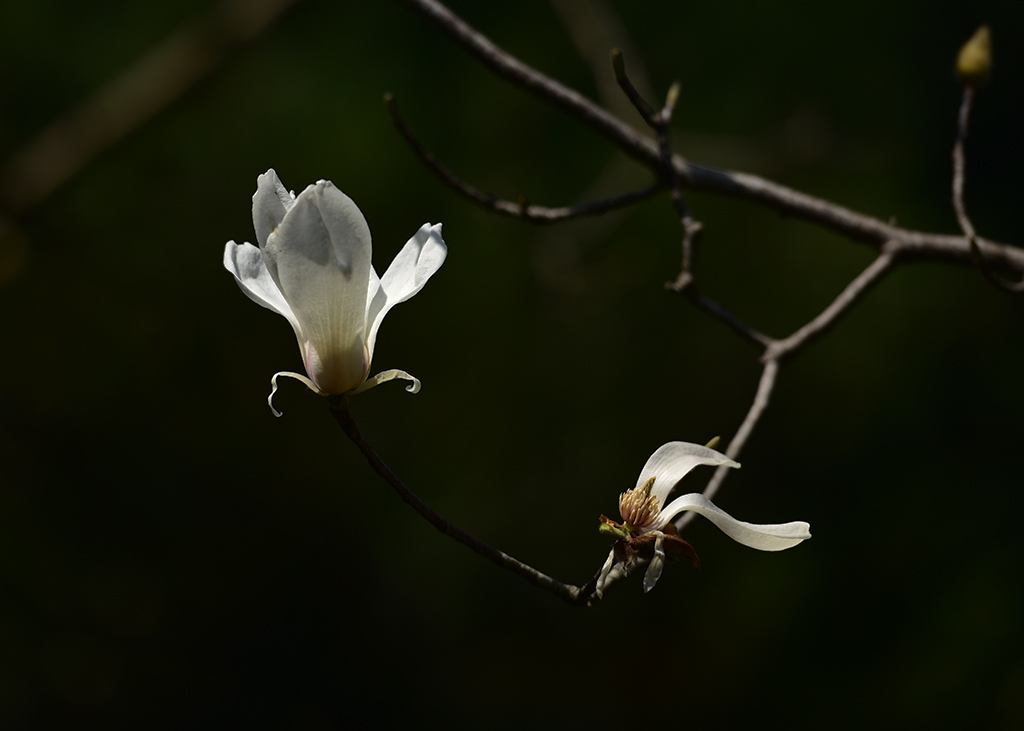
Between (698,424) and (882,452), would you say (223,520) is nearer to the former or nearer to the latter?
(698,424)

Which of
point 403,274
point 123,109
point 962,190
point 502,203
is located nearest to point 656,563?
point 403,274

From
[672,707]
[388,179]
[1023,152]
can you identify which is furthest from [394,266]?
[1023,152]

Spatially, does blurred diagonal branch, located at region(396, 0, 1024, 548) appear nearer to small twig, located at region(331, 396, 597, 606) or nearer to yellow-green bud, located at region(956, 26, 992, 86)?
yellow-green bud, located at region(956, 26, 992, 86)

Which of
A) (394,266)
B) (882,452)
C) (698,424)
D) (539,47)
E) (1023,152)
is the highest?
(1023,152)

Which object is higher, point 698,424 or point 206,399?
point 698,424

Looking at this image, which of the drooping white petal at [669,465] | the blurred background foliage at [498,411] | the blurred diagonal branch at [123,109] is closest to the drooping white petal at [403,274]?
the drooping white petal at [669,465]

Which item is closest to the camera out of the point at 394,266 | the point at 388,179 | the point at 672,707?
the point at 394,266

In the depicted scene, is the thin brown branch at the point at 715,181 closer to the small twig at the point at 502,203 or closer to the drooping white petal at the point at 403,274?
the small twig at the point at 502,203

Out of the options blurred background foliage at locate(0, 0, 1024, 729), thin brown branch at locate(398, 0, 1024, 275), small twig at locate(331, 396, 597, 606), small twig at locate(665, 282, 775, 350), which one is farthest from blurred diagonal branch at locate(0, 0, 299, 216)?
small twig at locate(331, 396, 597, 606)
